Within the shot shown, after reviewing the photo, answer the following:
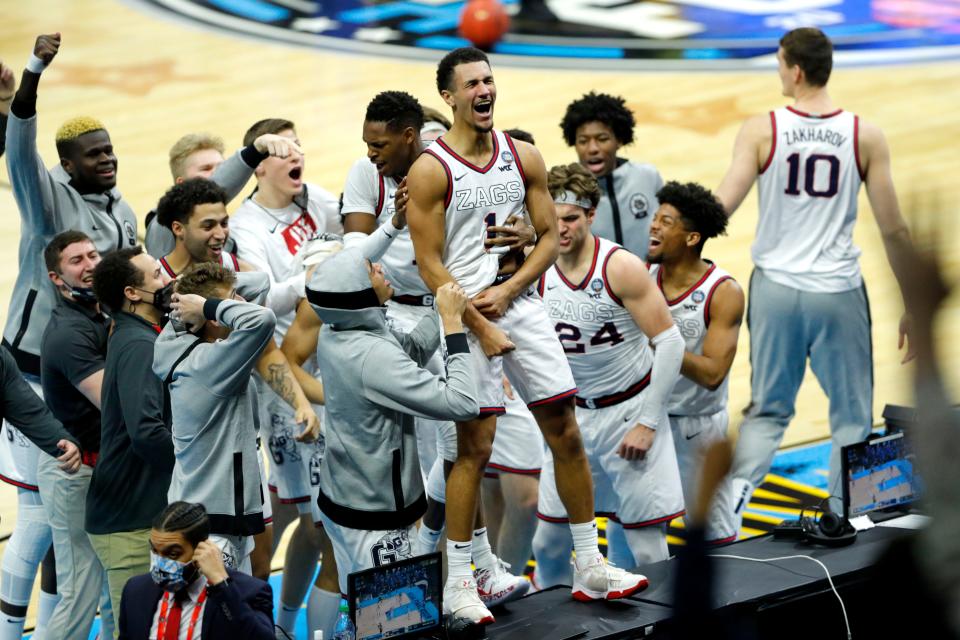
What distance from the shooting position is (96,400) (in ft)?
17.2

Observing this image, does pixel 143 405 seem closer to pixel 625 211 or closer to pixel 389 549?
pixel 389 549

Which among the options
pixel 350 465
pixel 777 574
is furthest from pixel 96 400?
pixel 777 574

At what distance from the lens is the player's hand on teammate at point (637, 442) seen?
18.2 feet

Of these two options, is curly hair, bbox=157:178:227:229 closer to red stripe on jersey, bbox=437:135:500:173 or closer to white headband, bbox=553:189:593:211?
red stripe on jersey, bbox=437:135:500:173

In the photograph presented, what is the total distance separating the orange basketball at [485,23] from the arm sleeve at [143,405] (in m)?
10.4

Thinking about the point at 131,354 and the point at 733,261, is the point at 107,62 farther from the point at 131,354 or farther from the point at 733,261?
the point at 131,354

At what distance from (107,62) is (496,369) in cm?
1063

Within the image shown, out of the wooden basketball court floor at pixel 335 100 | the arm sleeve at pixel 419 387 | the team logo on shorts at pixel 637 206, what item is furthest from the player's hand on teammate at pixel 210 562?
the wooden basketball court floor at pixel 335 100

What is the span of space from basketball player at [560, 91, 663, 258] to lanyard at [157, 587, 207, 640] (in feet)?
10.6

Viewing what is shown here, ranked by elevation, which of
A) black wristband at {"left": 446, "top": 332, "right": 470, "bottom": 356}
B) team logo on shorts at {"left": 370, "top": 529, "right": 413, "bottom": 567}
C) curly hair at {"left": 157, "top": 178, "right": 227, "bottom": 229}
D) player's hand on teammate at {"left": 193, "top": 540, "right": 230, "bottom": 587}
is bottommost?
team logo on shorts at {"left": 370, "top": 529, "right": 413, "bottom": 567}

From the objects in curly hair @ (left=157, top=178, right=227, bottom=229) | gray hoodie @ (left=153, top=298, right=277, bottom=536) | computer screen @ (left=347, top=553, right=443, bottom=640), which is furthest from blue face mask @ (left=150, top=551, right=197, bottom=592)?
curly hair @ (left=157, top=178, right=227, bottom=229)

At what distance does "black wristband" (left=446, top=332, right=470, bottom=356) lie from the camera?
4645mm

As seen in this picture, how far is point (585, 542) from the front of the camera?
5043 mm

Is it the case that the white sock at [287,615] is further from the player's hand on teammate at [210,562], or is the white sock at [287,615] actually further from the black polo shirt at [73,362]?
the player's hand on teammate at [210,562]
